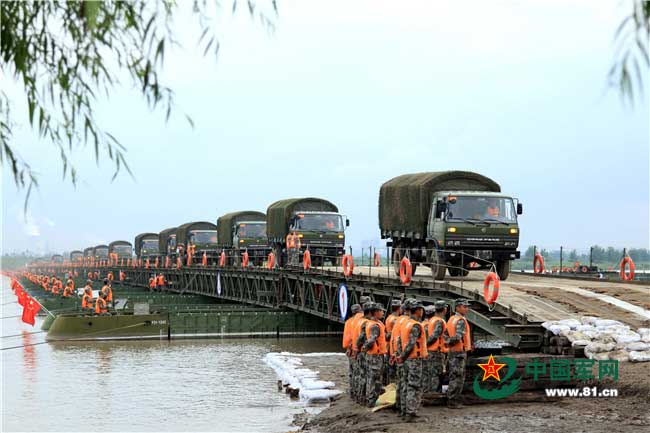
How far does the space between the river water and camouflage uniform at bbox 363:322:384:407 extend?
271 centimetres

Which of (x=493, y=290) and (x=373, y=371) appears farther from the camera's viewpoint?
(x=493, y=290)

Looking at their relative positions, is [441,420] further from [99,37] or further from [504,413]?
[99,37]

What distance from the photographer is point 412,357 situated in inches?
586

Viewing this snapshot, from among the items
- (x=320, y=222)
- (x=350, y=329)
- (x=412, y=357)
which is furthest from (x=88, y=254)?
(x=412, y=357)

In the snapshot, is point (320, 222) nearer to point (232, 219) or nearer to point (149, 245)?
point (232, 219)

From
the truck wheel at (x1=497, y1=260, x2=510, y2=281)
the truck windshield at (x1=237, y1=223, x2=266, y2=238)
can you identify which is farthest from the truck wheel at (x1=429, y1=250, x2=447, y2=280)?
the truck windshield at (x1=237, y1=223, x2=266, y2=238)

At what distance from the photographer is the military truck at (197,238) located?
6198 cm

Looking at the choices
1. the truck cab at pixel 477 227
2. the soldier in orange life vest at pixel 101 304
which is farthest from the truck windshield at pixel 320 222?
the truck cab at pixel 477 227

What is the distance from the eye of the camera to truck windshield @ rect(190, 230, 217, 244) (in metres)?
62.3

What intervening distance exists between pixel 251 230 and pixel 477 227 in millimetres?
27703

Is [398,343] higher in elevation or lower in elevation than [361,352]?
higher

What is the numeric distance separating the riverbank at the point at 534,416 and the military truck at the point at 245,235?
33.6 m

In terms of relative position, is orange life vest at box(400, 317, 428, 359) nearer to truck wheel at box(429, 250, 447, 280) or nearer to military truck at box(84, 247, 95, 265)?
truck wheel at box(429, 250, 447, 280)

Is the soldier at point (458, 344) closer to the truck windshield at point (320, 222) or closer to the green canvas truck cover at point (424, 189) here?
the green canvas truck cover at point (424, 189)
